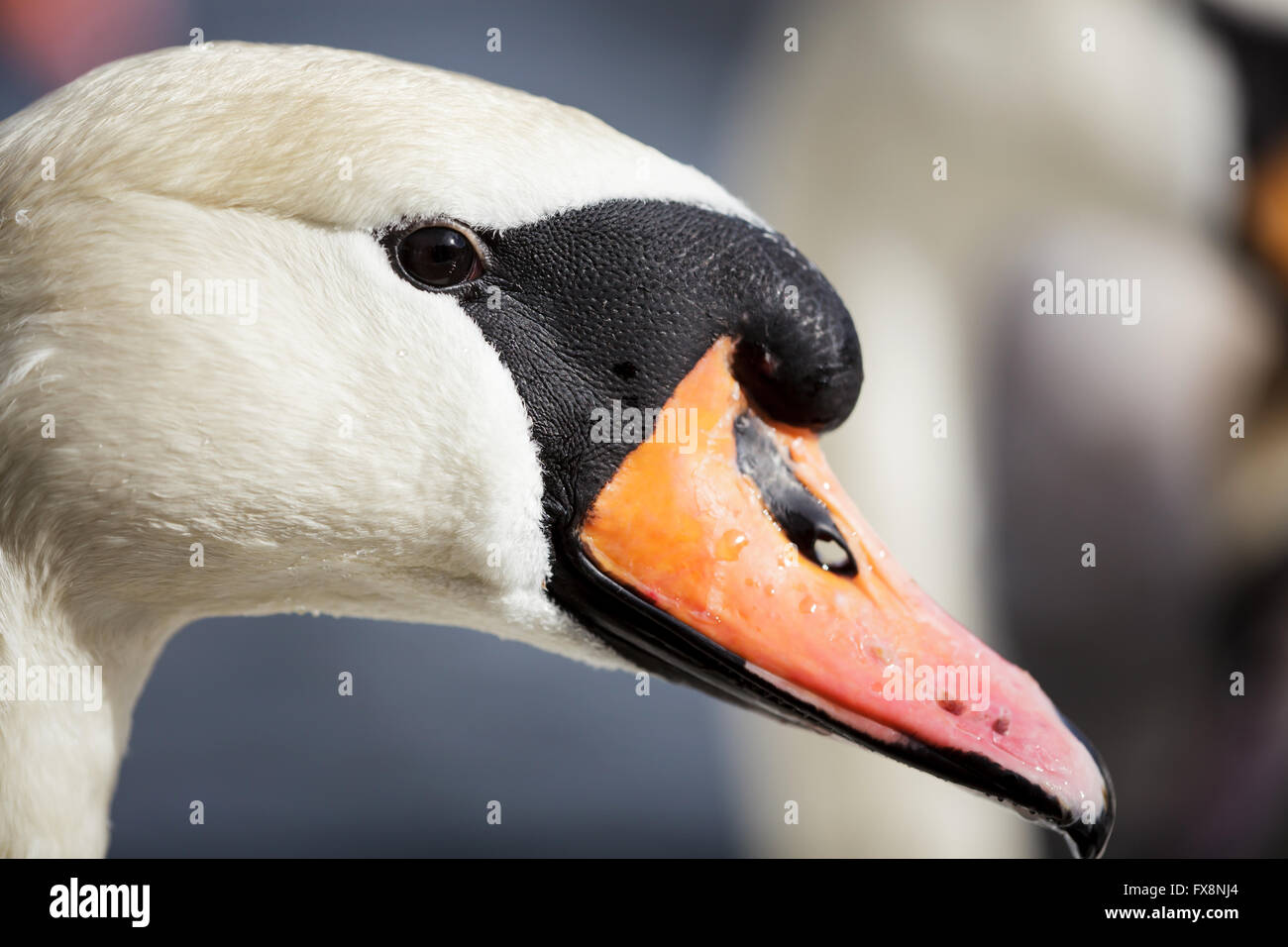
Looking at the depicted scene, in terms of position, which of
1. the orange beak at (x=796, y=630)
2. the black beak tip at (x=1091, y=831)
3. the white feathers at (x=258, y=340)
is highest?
the white feathers at (x=258, y=340)

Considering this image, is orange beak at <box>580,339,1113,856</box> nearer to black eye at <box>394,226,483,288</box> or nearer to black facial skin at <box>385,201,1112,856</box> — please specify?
black facial skin at <box>385,201,1112,856</box>

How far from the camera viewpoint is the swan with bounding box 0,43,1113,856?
0.93 meters

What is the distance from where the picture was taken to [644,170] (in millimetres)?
1008

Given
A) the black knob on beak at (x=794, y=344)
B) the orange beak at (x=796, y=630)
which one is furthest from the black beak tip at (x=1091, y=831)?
the black knob on beak at (x=794, y=344)

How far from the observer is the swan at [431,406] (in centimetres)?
93

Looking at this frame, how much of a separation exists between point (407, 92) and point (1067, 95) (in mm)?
3218

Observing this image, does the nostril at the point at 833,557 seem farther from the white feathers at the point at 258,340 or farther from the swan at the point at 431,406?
the white feathers at the point at 258,340

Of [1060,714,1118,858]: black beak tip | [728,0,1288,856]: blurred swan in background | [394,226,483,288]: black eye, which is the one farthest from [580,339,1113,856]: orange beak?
[728,0,1288,856]: blurred swan in background

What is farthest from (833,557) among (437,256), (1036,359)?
(1036,359)

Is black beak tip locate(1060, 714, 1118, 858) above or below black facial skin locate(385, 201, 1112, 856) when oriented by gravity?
below

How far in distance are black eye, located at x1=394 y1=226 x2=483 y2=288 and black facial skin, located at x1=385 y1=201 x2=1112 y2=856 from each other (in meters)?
0.02

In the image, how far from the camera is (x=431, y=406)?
97 centimetres

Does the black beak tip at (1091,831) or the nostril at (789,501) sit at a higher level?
the nostril at (789,501)

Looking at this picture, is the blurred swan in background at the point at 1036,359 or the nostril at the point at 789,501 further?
the blurred swan in background at the point at 1036,359
